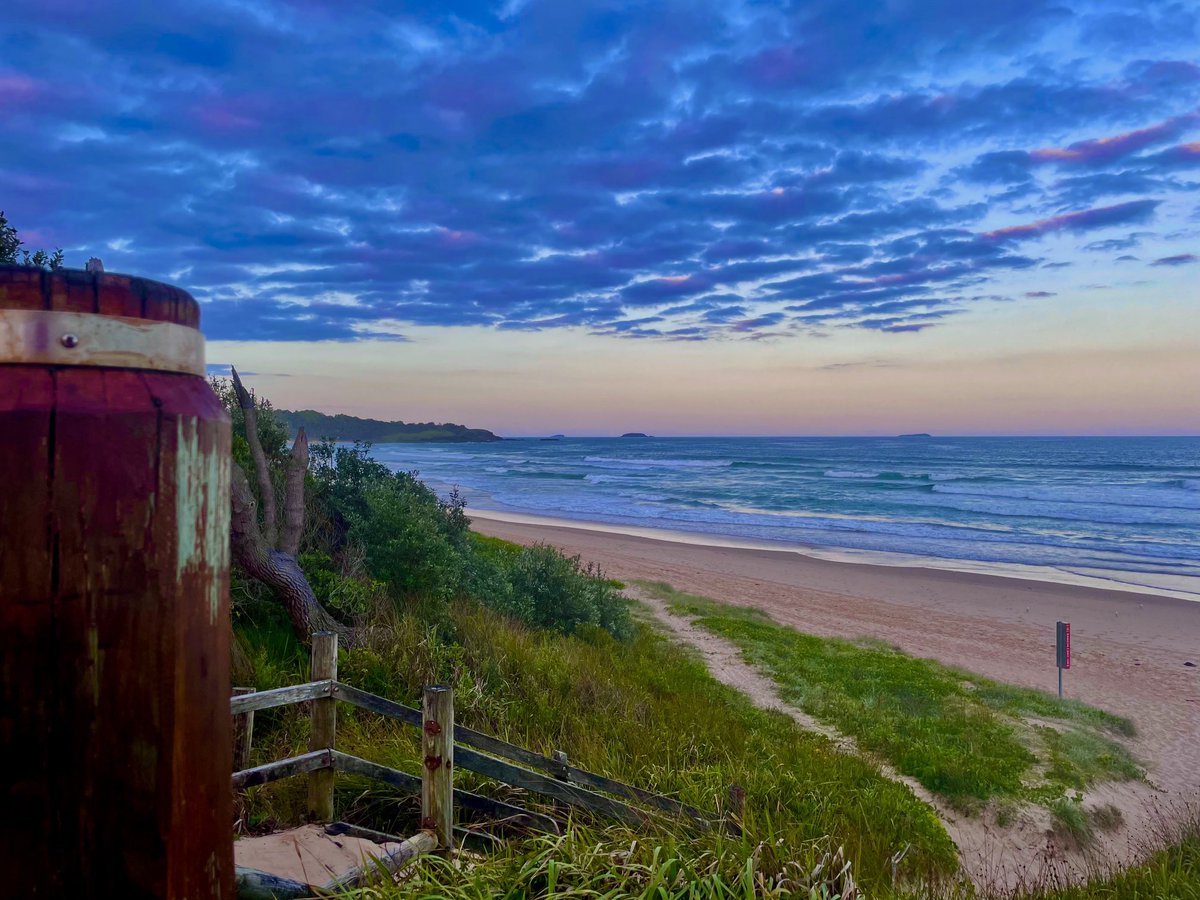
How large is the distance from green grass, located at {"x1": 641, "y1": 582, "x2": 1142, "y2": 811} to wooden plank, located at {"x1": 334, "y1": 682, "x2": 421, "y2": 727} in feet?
25.8

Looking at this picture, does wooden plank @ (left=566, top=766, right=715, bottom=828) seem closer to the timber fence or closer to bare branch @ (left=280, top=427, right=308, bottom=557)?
the timber fence

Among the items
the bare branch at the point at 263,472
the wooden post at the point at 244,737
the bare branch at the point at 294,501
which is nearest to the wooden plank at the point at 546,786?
the wooden post at the point at 244,737

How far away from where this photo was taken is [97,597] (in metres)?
0.89

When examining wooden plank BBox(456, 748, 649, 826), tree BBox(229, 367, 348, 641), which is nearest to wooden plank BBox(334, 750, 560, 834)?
wooden plank BBox(456, 748, 649, 826)

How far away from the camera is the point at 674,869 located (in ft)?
11.4

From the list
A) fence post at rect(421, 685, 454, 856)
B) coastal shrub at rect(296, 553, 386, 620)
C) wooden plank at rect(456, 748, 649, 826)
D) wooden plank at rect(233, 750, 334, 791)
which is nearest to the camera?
fence post at rect(421, 685, 454, 856)

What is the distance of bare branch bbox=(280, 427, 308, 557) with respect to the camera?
8.08 meters

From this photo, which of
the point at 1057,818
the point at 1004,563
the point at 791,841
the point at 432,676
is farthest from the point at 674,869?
the point at 1004,563

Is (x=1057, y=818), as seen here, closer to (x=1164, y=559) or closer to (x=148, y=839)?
(x=148, y=839)

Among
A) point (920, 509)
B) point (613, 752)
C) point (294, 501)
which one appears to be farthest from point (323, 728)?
point (920, 509)

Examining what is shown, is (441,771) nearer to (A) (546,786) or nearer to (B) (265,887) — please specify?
(A) (546,786)

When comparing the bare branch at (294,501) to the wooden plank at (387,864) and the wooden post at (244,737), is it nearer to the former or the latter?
the wooden post at (244,737)

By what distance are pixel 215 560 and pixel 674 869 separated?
3113 mm

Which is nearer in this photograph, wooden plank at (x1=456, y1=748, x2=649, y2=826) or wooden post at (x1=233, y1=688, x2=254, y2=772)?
wooden plank at (x1=456, y1=748, x2=649, y2=826)
